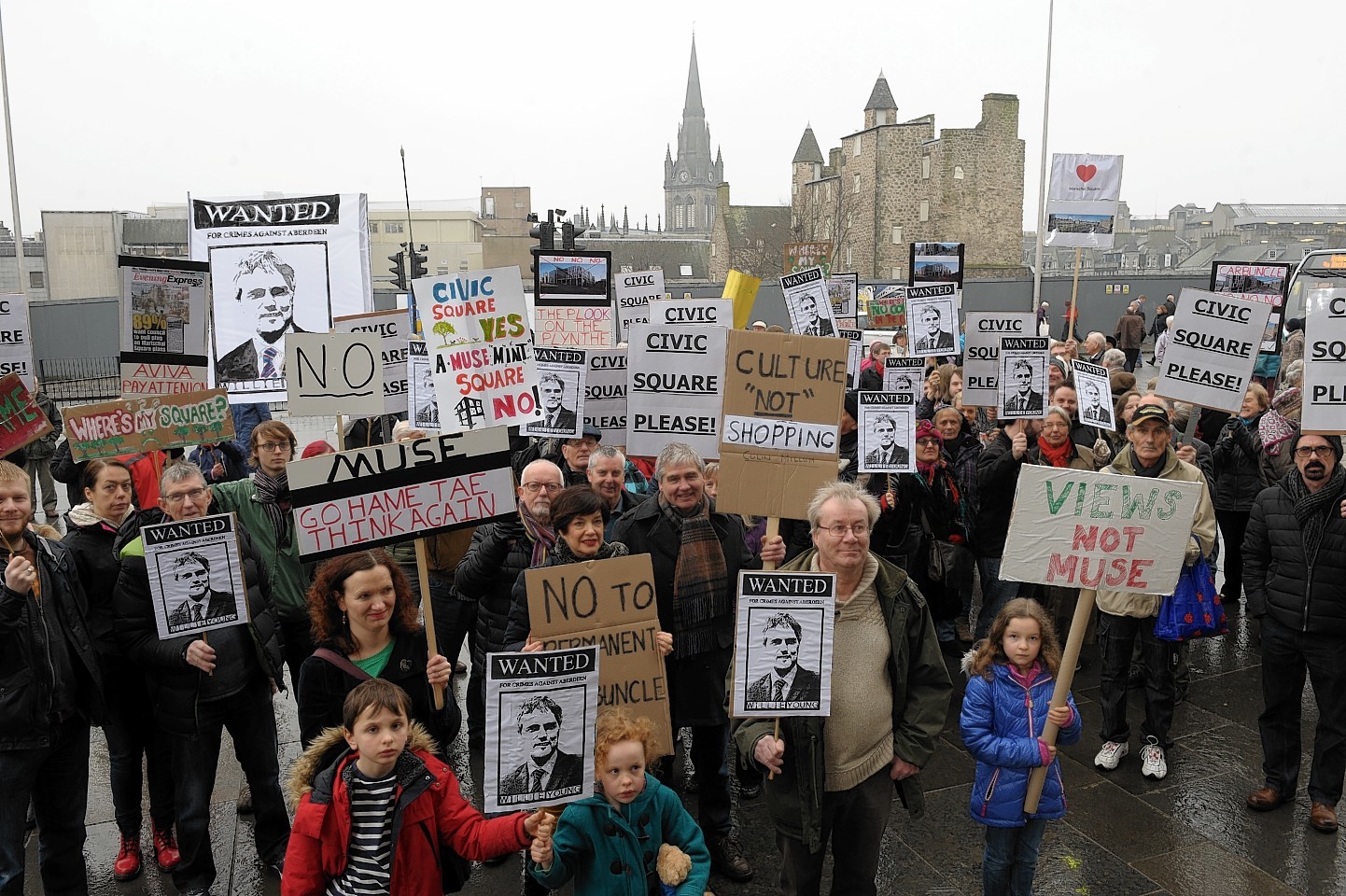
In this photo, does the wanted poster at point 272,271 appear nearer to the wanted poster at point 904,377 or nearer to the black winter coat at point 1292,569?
the wanted poster at point 904,377

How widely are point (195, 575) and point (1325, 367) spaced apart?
5.89m

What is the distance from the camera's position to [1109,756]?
607 centimetres

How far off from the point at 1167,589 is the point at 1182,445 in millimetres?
3138

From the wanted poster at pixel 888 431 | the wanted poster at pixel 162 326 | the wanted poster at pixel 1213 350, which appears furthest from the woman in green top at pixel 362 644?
the wanted poster at pixel 1213 350

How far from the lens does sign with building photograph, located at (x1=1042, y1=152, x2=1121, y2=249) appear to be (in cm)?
1597

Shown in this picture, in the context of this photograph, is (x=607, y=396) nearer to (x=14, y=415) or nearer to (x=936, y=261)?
(x=14, y=415)

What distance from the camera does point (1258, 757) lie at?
6223 millimetres

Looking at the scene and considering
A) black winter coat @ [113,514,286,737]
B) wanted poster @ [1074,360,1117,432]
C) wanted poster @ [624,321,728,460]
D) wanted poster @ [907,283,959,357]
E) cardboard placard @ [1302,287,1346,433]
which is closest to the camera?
black winter coat @ [113,514,286,737]

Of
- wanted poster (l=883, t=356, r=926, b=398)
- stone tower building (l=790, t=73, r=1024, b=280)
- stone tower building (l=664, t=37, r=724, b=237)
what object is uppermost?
stone tower building (l=664, t=37, r=724, b=237)

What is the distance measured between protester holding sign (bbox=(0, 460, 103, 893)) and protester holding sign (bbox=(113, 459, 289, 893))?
22cm

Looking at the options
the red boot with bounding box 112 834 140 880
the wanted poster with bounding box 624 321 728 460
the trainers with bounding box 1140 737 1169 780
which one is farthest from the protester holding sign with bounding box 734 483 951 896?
the red boot with bounding box 112 834 140 880

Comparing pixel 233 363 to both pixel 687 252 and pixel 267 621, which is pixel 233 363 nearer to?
pixel 267 621

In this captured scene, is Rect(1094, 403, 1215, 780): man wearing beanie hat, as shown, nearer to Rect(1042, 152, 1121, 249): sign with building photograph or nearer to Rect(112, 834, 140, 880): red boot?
Rect(112, 834, 140, 880): red boot

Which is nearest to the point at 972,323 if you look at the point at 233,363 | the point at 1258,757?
the point at 1258,757
